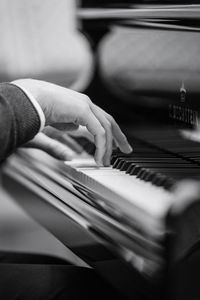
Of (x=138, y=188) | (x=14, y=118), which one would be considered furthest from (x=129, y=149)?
(x=14, y=118)

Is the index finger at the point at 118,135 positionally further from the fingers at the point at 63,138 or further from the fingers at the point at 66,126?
the fingers at the point at 63,138

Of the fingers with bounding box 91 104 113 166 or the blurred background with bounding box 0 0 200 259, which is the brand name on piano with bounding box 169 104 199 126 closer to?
the blurred background with bounding box 0 0 200 259

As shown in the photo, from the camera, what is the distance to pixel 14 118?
1.11 metres

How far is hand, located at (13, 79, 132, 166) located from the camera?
3.98ft

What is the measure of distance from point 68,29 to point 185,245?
1959mm

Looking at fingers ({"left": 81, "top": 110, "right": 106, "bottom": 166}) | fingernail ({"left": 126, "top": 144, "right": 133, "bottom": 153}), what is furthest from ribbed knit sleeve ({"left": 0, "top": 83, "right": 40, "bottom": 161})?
fingernail ({"left": 126, "top": 144, "right": 133, "bottom": 153})

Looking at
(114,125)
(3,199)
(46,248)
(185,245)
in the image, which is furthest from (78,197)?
(3,199)

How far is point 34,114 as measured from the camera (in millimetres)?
1150

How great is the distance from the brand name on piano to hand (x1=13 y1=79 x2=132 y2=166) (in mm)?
244

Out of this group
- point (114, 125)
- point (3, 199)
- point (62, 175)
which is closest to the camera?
point (114, 125)

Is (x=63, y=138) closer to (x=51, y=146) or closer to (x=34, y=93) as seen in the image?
(x=51, y=146)

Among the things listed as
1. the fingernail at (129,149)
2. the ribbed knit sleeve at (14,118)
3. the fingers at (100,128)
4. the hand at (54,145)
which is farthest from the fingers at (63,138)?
the ribbed knit sleeve at (14,118)

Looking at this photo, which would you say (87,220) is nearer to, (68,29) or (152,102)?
(152,102)

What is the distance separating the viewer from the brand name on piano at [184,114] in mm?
1436
